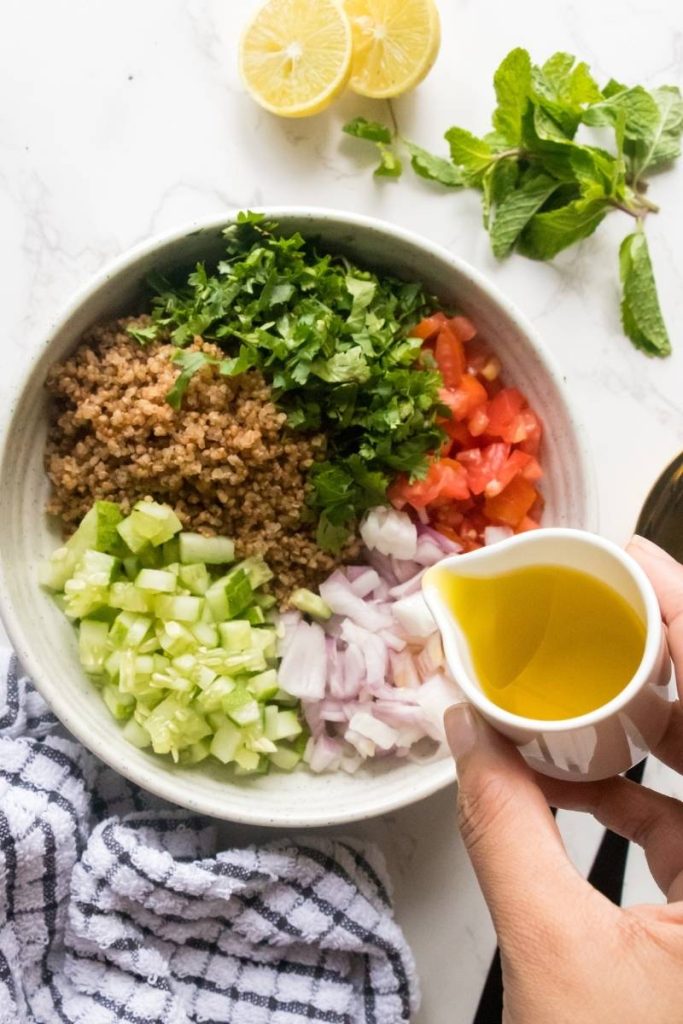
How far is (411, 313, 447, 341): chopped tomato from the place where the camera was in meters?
1.61

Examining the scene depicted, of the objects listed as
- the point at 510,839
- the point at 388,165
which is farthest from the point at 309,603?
the point at 388,165

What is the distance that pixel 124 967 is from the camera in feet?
5.31

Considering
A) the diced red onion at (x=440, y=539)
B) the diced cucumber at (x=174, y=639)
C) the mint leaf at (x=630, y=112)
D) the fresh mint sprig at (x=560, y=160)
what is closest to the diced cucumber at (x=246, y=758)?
Result: the diced cucumber at (x=174, y=639)

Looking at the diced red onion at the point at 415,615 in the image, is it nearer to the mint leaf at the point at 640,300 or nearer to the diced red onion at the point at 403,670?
the diced red onion at the point at 403,670

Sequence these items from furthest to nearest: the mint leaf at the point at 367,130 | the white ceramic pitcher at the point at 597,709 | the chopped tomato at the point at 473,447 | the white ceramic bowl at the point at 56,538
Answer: the mint leaf at the point at 367,130 → the chopped tomato at the point at 473,447 → the white ceramic bowl at the point at 56,538 → the white ceramic pitcher at the point at 597,709

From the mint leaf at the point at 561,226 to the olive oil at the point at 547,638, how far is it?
0.79 meters

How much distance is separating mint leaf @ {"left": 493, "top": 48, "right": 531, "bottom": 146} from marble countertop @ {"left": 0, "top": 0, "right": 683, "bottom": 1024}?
83 mm

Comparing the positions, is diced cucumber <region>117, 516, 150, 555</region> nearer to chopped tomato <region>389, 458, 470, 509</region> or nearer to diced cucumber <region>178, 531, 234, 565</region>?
diced cucumber <region>178, 531, 234, 565</region>

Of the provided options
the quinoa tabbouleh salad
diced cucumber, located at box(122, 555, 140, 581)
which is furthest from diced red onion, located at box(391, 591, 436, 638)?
diced cucumber, located at box(122, 555, 140, 581)

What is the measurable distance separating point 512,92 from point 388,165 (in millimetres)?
237

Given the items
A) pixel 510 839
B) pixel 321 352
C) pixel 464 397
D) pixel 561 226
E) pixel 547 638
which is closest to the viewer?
pixel 510 839

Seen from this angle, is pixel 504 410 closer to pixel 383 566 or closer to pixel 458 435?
pixel 458 435

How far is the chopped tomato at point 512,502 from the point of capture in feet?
5.35

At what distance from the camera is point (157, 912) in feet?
5.28
